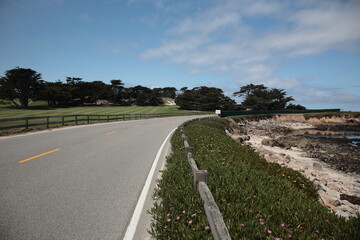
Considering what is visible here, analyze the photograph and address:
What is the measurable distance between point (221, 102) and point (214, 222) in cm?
7993

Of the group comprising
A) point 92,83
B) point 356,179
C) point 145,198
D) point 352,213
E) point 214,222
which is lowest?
point 356,179

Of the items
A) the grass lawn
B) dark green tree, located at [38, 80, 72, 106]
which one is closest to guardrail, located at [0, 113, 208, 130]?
the grass lawn

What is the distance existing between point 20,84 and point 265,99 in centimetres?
8701

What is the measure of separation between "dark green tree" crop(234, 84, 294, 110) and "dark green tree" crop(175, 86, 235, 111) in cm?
757

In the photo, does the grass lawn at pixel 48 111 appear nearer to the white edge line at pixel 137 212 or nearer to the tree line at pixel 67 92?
the tree line at pixel 67 92

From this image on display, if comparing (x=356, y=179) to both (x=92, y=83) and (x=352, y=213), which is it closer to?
(x=352, y=213)

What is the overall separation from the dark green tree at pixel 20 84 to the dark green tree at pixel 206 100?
A: 171 feet

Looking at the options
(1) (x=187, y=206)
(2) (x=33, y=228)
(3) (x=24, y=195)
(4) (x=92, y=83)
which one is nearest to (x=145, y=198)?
(1) (x=187, y=206)

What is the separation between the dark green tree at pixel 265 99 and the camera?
8269 cm

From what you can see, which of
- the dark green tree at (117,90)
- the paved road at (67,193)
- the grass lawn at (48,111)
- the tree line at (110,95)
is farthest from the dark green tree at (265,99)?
the paved road at (67,193)

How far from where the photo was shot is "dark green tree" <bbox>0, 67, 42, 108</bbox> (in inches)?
2420

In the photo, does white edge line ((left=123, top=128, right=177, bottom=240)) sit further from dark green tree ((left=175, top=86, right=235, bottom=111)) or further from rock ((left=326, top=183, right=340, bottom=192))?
dark green tree ((left=175, top=86, right=235, bottom=111))

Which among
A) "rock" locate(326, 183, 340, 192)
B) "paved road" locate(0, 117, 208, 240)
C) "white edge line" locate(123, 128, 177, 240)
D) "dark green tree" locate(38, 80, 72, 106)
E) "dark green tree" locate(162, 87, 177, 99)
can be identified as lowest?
"rock" locate(326, 183, 340, 192)

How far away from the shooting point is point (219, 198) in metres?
4.58
